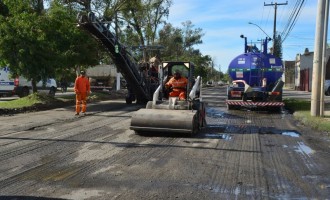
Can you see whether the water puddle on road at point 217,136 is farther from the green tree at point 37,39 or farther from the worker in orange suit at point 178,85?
the green tree at point 37,39

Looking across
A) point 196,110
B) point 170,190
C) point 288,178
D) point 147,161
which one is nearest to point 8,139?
point 147,161

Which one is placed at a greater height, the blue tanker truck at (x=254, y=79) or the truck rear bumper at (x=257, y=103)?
the blue tanker truck at (x=254, y=79)

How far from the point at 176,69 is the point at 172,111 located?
2634 mm

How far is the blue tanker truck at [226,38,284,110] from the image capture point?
2155cm

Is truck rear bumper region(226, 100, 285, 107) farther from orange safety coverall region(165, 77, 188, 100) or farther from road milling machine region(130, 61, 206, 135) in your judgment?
orange safety coverall region(165, 77, 188, 100)

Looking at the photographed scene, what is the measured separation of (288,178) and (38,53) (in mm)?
16316

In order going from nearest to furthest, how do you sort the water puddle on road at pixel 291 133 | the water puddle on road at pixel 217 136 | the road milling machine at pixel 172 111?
1. the road milling machine at pixel 172 111
2. the water puddle on road at pixel 217 136
3. the water puddle on road at pixel 291 133

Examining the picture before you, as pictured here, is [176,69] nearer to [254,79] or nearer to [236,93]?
[236,93]

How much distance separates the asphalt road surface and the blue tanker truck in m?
7.04

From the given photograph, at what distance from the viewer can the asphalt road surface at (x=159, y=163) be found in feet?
22.6

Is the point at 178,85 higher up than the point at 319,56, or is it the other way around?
the point at 319,56

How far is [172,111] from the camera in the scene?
41.9ft

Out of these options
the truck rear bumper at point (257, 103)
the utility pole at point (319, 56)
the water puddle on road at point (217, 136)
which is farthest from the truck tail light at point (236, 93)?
the water puddle on road at point (217, 136)

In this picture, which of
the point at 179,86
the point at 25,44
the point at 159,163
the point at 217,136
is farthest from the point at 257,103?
the point at 159,163
